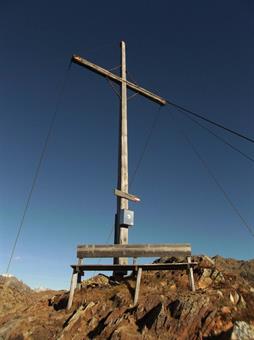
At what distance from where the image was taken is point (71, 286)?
14.8 m

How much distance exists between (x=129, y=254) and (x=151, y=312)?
3348 millimetres

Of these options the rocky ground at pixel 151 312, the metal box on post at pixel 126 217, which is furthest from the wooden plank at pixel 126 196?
the rocky ground at pixel 151 312

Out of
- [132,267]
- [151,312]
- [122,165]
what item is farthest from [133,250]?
[122,165]

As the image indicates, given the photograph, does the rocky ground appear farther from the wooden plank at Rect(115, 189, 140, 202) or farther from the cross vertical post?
the wooden plank at Rect(115, 189, 140, 202)

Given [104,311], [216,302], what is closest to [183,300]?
[216,302]

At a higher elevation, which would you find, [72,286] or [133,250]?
[133,250]

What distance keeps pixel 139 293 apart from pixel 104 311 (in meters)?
1.58

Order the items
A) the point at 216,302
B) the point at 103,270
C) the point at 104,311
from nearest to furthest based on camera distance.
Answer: the point at 216,302, the point at 104,311, the point at 103,270

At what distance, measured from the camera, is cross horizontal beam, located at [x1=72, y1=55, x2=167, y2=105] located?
20.0 meters

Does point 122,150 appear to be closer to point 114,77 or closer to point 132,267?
point 114,77

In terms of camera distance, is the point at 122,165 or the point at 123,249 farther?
the point at 122,165

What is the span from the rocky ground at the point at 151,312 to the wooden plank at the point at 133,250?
1.32m

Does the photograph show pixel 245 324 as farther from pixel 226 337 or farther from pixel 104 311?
Answer: pixel 104 311

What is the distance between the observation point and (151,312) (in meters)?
11.7
